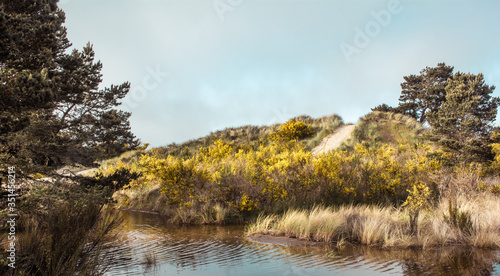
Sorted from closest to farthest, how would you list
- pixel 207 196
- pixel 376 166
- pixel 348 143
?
pixel 207 196 → pixel 376 166 → pixel 348 143

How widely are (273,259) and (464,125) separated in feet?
33.0

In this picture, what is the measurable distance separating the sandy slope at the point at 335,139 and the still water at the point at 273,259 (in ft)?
47.6

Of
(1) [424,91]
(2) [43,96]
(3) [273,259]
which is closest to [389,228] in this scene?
(3) [273,259]

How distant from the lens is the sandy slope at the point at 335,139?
20.8 meters

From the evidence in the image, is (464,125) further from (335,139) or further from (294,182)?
(335,139)

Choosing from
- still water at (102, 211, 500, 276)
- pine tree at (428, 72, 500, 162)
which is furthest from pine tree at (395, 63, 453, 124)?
still water at (102, 211, 500, 276)

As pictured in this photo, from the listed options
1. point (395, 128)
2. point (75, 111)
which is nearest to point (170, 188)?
point (75, 111)

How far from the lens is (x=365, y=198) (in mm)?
9656

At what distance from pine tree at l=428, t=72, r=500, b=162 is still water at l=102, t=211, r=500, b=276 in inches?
275

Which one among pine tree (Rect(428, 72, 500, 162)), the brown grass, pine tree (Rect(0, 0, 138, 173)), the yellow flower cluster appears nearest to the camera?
pine tree (Rect(0, 0, 138, 173))

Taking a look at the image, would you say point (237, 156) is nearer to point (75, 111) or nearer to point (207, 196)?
point (207, 196)

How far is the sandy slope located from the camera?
818 inches

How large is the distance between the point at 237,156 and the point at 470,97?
9.02 metres

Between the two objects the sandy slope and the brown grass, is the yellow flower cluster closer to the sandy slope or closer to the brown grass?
the brown grass
